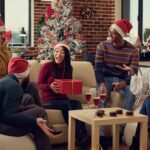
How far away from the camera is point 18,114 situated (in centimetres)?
303

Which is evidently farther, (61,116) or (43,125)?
(61,116)

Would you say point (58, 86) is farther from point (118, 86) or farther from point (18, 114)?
point (18, 114)

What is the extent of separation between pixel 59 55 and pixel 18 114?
143 cm

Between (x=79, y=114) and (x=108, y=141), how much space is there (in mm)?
820

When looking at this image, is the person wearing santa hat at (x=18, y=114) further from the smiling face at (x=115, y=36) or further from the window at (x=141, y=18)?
the window at (x=141, y=18)

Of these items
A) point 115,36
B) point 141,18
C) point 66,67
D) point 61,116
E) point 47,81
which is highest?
point 141,18

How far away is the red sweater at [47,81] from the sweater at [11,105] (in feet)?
3.78

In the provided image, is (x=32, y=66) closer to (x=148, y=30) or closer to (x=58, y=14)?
(x=58, y=14)

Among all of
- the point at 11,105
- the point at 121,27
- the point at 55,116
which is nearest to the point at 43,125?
the point at 11,105

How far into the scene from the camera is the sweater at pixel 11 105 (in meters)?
2.99

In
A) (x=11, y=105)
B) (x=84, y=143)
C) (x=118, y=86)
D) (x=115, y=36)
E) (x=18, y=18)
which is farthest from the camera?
(x=18, y=18)

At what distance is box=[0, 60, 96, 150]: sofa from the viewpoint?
310 centimetres

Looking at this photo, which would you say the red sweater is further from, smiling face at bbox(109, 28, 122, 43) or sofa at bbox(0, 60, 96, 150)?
smiling face at bbox(109, 28, 122, 43)

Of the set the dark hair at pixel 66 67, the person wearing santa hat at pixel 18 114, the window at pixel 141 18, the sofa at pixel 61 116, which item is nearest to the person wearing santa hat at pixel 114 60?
the sofa at pixel 61 116
